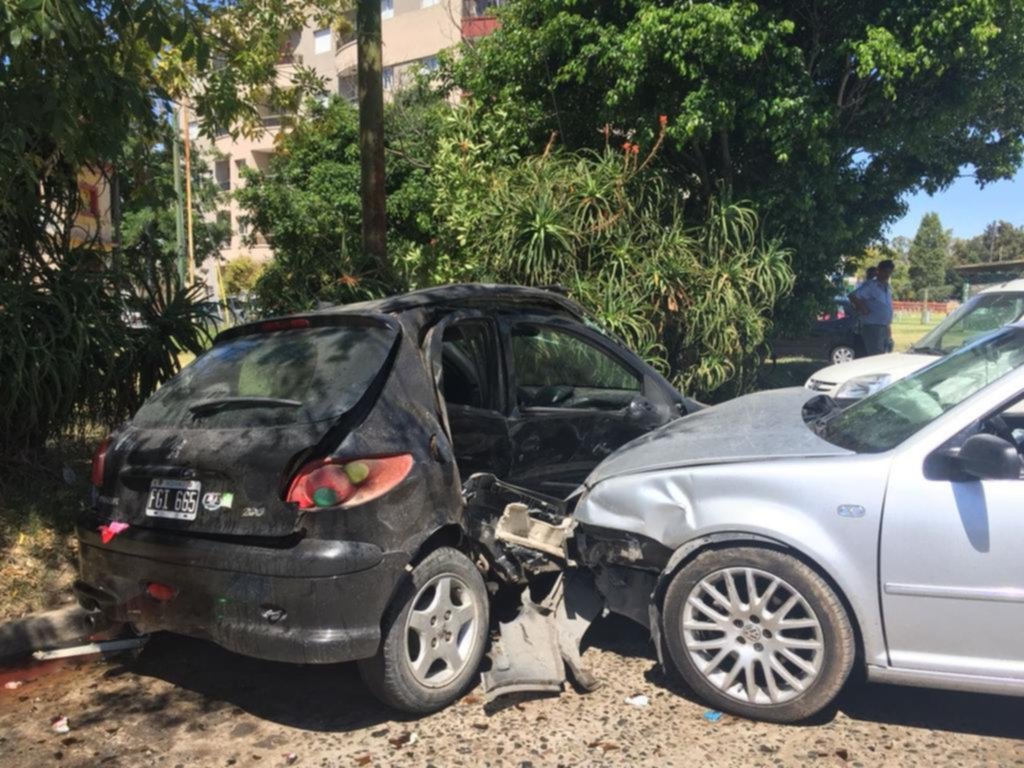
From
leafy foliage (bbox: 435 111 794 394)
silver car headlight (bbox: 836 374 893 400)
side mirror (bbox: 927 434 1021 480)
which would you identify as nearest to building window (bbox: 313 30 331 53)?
leafy foliage (bbox: 435 111 794 394)

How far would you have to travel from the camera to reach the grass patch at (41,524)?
4.71m

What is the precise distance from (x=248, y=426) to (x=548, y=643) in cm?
166

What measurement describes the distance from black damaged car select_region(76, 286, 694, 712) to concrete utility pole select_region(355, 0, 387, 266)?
14.6ft

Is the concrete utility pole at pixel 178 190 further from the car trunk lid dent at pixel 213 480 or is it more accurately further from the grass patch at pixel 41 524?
the car trunk lid dent at pixel 213 480

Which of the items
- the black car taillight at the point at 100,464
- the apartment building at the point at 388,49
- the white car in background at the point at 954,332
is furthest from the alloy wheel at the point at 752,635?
the apartment building at the point at 388,49

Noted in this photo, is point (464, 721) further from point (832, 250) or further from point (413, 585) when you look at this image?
point (832, 250)

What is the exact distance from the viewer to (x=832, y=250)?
36.2ft

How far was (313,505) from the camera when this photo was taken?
327 cm

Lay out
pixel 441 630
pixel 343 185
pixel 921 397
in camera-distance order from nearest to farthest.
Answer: pixel 441 630 < pixel 921 397 < pixel 343 185

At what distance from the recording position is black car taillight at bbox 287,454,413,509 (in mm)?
3273

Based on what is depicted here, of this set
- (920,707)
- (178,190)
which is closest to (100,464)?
(920,707)

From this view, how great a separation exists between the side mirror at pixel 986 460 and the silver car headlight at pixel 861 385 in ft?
14.3

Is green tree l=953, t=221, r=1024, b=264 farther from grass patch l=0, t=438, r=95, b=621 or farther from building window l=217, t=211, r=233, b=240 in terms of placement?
grass patch l=0, t=438, r=95, b=621

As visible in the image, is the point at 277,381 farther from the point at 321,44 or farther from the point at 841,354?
the point at 321,44
